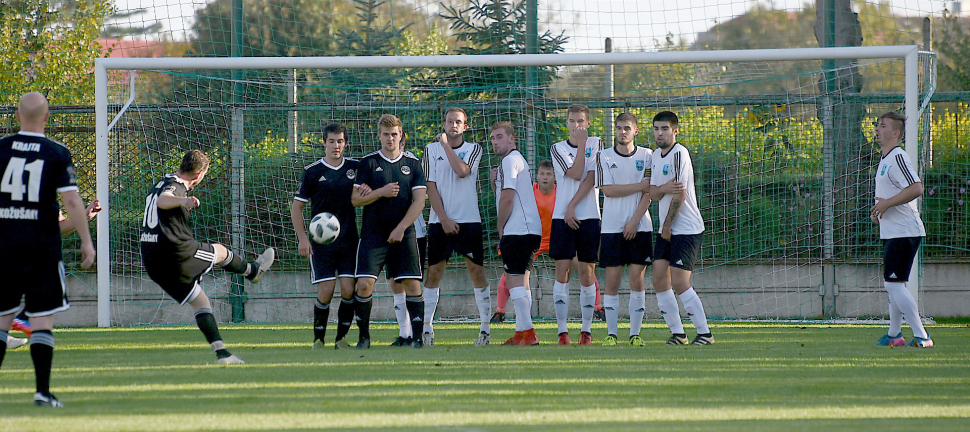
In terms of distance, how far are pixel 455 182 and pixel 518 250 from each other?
0.79 m

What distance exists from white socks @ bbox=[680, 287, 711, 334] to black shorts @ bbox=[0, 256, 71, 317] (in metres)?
4.61

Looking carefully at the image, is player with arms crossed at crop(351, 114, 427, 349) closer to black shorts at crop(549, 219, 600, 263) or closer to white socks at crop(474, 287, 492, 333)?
white socks at crop(474, 287, 492, 333)

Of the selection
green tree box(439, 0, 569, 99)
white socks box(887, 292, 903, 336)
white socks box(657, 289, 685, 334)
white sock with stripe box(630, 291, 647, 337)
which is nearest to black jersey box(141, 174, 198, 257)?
white sock with stripe box(630, 291, 647, 337)

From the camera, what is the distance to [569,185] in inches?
294

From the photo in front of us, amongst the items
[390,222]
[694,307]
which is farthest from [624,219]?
[390,222]

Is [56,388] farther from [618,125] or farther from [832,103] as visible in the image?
[832,103]

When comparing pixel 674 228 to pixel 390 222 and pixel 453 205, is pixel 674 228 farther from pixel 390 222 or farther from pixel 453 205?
pixel 390 222

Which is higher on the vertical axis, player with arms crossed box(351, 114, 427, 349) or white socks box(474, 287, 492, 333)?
player with arms crossed box(351, 114, 427, 349)

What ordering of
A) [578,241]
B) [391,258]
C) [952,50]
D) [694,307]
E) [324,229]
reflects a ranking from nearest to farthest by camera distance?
1. [324,229]
2. [391,258]
3. [694,307]
4. [578,241]
5. [952,50]

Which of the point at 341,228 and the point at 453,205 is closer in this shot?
the point at 341,228

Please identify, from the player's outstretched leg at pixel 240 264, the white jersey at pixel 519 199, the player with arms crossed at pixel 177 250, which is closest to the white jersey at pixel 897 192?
the white jersey at pixel 519 199

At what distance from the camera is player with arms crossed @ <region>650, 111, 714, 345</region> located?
6957 mm

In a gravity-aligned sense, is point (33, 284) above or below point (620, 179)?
below

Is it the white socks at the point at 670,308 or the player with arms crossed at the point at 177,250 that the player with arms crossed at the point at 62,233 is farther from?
the white socks at the point at 670,308
